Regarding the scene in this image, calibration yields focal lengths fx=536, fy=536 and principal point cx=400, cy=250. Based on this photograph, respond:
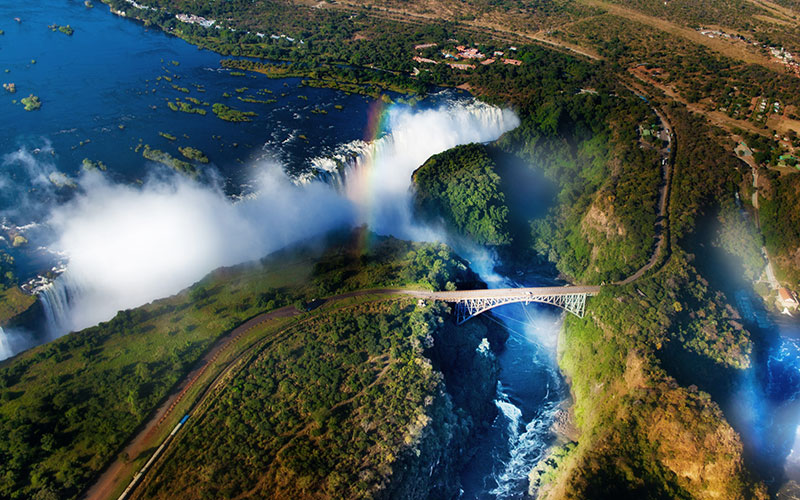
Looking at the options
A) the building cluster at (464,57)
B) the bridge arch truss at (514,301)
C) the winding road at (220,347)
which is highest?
the building cluster at (464,57)

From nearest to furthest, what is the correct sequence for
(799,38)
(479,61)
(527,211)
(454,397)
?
(454,397), (527,211), (479,61), (799,38)

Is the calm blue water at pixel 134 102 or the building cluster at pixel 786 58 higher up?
the calm blue water at pixel 134 102

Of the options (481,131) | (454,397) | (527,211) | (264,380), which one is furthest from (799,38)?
(264,380)

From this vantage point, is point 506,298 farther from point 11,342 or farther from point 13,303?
point 13,303

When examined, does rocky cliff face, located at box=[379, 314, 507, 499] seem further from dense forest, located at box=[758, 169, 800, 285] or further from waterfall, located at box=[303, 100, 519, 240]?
dense forest, located at box=[758, 169, 800, 285]

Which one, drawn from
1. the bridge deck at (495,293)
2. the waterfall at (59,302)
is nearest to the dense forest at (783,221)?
the bridge deck at (495,293)

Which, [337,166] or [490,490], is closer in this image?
[490,490]

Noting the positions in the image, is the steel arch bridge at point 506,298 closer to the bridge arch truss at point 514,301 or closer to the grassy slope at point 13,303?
Answer: the bridge arch truss at point 514,301

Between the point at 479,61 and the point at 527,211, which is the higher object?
the point at 479,61

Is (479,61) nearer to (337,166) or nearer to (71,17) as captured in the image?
(337,166)

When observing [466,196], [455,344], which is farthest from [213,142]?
[455,344]

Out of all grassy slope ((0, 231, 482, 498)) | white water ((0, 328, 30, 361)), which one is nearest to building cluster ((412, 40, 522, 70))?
grassy slope ((0, 231, 482, 498))
